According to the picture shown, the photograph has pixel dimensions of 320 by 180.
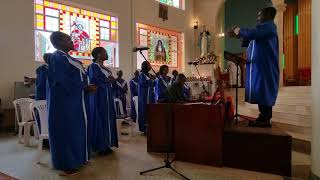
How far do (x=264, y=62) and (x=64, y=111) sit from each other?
2.40 meters

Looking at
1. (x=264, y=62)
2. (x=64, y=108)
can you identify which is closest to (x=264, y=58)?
(x=264, y=62)

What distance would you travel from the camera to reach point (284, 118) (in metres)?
5.02

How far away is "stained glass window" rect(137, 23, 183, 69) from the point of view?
34.2 ft

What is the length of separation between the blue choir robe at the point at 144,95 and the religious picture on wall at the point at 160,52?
525cm

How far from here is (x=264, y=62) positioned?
11.4ft

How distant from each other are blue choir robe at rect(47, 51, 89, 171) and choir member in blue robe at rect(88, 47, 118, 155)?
761 millimetres

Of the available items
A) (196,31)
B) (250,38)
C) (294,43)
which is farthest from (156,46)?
(250,38)

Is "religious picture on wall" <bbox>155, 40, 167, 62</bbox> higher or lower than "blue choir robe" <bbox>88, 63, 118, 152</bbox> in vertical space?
higher

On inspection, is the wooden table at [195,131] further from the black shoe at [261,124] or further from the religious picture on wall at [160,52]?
the religious picture on wall at [160,52]

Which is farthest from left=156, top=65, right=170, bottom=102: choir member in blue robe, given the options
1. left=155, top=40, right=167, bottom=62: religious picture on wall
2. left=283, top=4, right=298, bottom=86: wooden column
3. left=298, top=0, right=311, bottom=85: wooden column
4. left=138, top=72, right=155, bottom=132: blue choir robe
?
left=283, top=4, right=298, bottom=86: wooden column

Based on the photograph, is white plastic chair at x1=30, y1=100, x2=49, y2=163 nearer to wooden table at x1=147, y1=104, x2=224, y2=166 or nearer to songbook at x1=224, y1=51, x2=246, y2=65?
wooden table at x1=147, y1=104, x2=224, y2=166

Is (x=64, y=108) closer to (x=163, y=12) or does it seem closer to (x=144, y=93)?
(x=144, y=93)

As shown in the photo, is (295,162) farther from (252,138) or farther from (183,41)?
(183,41)

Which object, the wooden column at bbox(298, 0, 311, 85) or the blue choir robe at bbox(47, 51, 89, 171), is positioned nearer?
the blue choir robe at bbox(47, 51, 89, 171)
